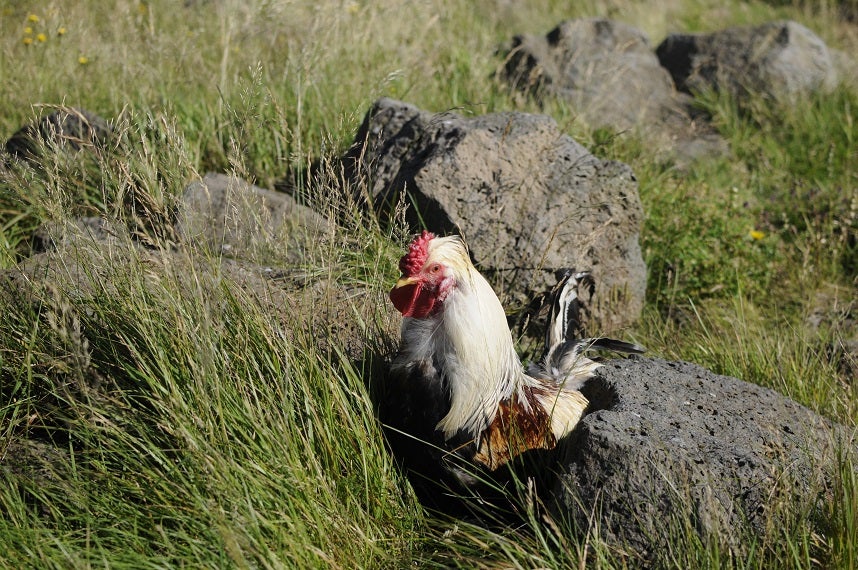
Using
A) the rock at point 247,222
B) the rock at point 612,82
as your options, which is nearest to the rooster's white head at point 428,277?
the rock at point 247,222

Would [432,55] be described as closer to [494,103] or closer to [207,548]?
[494,103]

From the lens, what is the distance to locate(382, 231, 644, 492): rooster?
2.74m

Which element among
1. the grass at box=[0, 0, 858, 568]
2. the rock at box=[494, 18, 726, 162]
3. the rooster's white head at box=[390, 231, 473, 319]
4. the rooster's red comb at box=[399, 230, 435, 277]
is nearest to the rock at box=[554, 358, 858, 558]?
the grass at box=[0, 0, 858, 568]

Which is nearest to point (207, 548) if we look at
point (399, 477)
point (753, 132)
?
point (399, 477)

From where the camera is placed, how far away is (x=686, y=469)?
2441mm

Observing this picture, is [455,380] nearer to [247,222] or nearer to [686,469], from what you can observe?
[686,469]

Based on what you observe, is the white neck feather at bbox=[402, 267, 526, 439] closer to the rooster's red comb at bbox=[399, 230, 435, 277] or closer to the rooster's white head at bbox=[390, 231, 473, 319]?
the rooster's white head at bbox=[390, 231, 473, 319]

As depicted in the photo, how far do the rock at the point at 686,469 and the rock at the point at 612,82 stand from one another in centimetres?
337

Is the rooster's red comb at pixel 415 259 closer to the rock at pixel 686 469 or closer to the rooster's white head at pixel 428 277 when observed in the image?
the rooster's white head at pixel 428 277

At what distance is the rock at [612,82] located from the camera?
629 cm

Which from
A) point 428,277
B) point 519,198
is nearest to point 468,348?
point 428,277

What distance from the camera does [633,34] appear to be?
24.6 feet

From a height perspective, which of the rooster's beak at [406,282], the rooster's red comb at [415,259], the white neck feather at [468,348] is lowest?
the white neck feather at [468,348]

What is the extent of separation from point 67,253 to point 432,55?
3.94m
